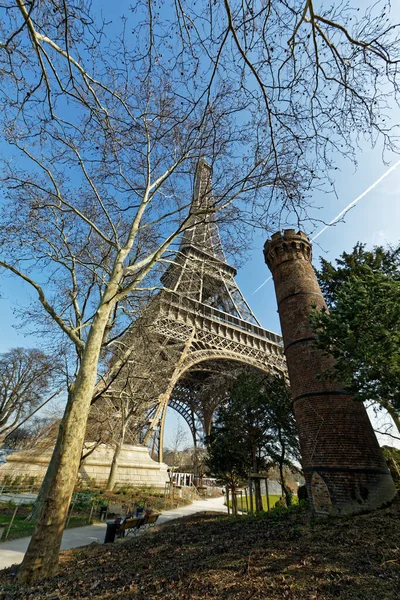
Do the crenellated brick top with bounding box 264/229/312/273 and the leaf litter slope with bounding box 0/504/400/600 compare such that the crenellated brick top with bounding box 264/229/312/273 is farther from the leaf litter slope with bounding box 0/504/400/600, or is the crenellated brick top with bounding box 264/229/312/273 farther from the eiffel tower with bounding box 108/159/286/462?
the leaf litter slope with bounding box 0/504/400/600

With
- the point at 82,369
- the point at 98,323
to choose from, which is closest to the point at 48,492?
the point at 82,369

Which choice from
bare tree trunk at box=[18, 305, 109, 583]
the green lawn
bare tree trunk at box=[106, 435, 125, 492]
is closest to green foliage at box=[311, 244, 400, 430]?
bare tree trunk at box=[18, 305, 109, 583]

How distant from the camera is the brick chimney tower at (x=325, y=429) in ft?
25.2

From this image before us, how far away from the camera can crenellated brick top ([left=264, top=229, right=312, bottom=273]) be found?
39.3 feet

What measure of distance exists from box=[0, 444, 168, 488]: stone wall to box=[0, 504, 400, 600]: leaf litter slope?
44.1 feet

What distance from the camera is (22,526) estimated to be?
10.1 metres

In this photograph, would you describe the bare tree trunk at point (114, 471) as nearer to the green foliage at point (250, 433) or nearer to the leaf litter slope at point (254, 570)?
the green foliage at point (250, 433)

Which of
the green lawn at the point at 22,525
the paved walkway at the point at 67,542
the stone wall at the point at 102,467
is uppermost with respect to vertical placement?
the stone wall at the point at 102,467

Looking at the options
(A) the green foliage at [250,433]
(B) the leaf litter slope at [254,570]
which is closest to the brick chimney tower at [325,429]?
(B) the leaf litter slope at [254,570]

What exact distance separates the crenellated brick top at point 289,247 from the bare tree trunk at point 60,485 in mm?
8756

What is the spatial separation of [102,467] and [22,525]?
399 inches

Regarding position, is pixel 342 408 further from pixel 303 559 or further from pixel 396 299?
pixel 303 559

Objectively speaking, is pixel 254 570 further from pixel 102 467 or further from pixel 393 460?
pixel 102 467

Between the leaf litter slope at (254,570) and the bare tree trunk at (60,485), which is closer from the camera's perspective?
the leaf litter slope at (254,570)
